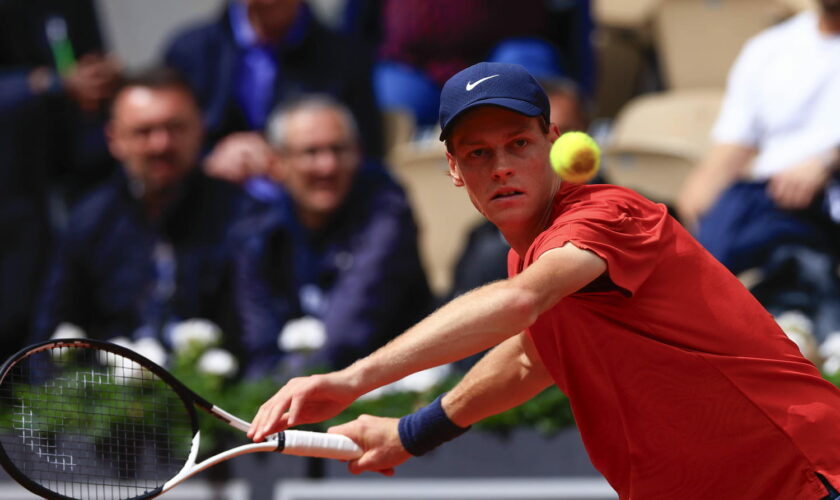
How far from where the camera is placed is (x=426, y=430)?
3.35 meters

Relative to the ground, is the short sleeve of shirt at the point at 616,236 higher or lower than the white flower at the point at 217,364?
lower

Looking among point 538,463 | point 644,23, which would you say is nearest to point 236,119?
point 644,23

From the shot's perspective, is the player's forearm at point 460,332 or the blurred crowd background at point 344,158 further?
the blurred crowd background at point 344,158

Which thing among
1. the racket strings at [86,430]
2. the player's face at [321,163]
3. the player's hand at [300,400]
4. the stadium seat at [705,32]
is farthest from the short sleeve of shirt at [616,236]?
the stadium seat at [705,32]

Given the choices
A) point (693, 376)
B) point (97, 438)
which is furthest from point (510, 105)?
point (97, 438)

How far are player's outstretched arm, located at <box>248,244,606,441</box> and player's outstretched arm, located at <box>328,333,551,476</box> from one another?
62cm

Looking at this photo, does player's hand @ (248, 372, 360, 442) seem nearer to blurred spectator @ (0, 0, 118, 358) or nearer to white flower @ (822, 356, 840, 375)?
white flower @ (822, 356, 840, 375)

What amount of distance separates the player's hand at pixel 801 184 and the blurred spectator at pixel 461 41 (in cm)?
182

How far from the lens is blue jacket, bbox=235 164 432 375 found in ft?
18.7

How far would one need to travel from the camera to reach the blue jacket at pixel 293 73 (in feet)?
22.8

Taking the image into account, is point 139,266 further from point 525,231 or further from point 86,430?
point 525,231

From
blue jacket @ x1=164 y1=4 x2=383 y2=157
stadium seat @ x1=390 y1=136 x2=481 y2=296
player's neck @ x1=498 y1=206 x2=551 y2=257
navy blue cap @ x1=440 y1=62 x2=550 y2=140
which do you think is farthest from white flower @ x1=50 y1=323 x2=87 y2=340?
navy blue cap @ x1=440 y1=62 x2=550 y2=140

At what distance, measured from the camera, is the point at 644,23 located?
7.84m

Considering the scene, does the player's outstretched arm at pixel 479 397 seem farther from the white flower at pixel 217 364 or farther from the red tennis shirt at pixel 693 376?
the white flower at pixel 217 364
